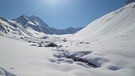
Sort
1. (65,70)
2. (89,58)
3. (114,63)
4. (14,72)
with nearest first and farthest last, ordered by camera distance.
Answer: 1. (14,72)
2. (65,70)
3. (114,63)
4. (89,58)

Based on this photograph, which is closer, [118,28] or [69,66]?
[69,66]

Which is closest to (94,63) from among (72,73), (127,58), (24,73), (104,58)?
(104,58)

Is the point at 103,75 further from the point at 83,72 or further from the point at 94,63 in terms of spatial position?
the point at 94,63

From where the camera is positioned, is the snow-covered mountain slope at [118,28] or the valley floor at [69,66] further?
the snow-covered mountain slope at [118,28]

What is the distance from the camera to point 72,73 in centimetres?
1434

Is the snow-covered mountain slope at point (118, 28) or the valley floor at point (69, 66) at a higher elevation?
the snow-covered mountain slope at point (118, 28)

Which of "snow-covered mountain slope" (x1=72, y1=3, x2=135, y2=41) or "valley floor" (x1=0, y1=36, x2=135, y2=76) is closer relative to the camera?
"valley floor" (x1=0, y1=36, x2=135, y2=76)

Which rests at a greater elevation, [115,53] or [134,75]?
[115,53]

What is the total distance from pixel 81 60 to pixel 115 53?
4598 mm

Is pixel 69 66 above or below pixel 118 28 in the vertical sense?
below

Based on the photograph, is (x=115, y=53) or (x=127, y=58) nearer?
(x=127, y=58)

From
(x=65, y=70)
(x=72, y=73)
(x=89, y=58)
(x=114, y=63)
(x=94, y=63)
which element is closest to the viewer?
(x=72, y=73)

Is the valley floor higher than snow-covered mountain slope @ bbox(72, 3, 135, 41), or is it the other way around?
snow-covered mountain slope @ bbox(72, 3, 135, 41)

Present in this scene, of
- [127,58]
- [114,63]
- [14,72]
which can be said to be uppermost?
[127,58]
